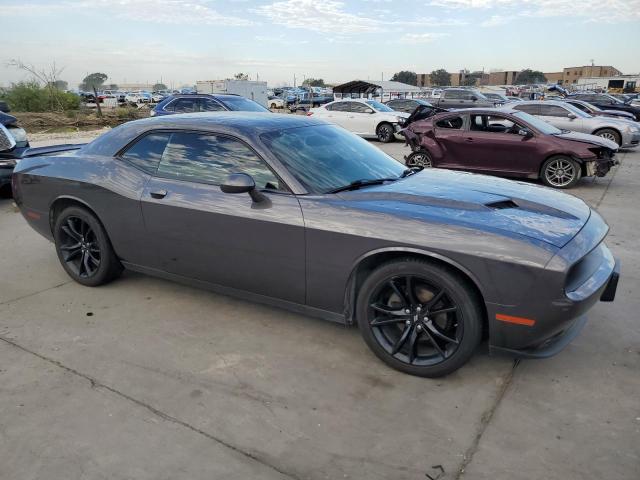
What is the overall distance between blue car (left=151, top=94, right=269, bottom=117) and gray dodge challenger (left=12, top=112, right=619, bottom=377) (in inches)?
314

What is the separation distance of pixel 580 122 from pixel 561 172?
565 cm

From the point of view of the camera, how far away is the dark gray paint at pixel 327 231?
264 centimetres

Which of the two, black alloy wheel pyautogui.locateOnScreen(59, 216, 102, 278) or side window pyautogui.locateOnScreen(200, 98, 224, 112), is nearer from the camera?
black alloy wheel pyautogui.locateOnScreen(59, 216, 102, 278)

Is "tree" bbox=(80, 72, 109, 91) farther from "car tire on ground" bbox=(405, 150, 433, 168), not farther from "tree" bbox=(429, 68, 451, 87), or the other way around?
"car tire on ground" bbox=(405, 150, 433, 168)

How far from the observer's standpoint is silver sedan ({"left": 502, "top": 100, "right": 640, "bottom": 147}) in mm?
13516

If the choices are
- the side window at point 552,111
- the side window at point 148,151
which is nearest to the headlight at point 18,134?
the side window at point 148,151

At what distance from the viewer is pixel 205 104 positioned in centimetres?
1237

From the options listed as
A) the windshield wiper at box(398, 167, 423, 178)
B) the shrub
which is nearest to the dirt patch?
the shrub

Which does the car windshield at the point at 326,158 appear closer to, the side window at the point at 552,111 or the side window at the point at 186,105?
the side window at the point at 186,105

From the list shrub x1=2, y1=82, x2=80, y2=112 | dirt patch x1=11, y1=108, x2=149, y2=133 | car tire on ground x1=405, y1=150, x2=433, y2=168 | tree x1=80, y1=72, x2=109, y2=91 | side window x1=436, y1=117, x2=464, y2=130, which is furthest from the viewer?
tree x1=80, y1=72, x2=109, y2=91

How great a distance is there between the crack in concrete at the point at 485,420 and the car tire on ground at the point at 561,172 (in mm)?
6910

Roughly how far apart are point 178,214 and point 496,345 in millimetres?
2317

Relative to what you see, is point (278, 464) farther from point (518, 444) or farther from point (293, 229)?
point (293, 229)

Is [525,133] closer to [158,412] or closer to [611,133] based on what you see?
[611,133]
